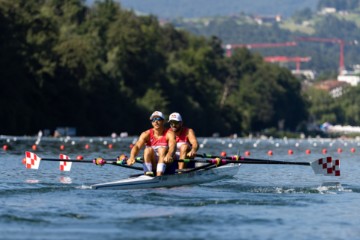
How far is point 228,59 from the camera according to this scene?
172000 mm

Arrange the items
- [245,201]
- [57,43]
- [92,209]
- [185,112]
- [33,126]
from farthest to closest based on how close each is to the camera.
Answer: [185,112] → [57,43] → [33,126] → [245,201] → [92,209]

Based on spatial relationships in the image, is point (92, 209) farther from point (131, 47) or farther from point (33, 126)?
point (131, 47)

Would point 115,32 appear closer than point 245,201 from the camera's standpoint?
No

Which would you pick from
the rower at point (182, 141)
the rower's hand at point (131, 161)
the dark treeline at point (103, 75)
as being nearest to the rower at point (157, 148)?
the rower's hand at point (131, 161)

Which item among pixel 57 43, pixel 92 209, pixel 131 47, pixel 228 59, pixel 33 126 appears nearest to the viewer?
pixel 92 209

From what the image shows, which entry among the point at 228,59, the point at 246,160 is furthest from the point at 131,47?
the point at 246,160

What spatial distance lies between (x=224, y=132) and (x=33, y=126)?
4536 cm

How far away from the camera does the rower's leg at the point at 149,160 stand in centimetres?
2812

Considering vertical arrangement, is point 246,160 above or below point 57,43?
below

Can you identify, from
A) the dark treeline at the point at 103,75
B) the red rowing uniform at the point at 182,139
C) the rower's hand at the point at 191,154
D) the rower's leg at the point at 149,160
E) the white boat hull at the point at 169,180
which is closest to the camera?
the white boat hull at the point at 169,180

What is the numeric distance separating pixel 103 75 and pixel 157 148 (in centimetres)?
7458

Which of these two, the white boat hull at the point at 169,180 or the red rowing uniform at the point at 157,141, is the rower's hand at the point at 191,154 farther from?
the red rowing uniform at the point at 157,141

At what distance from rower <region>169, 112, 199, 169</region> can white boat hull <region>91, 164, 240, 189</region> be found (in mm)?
489

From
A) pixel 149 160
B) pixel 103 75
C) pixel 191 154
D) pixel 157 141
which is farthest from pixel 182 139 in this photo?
pixel 103 75
